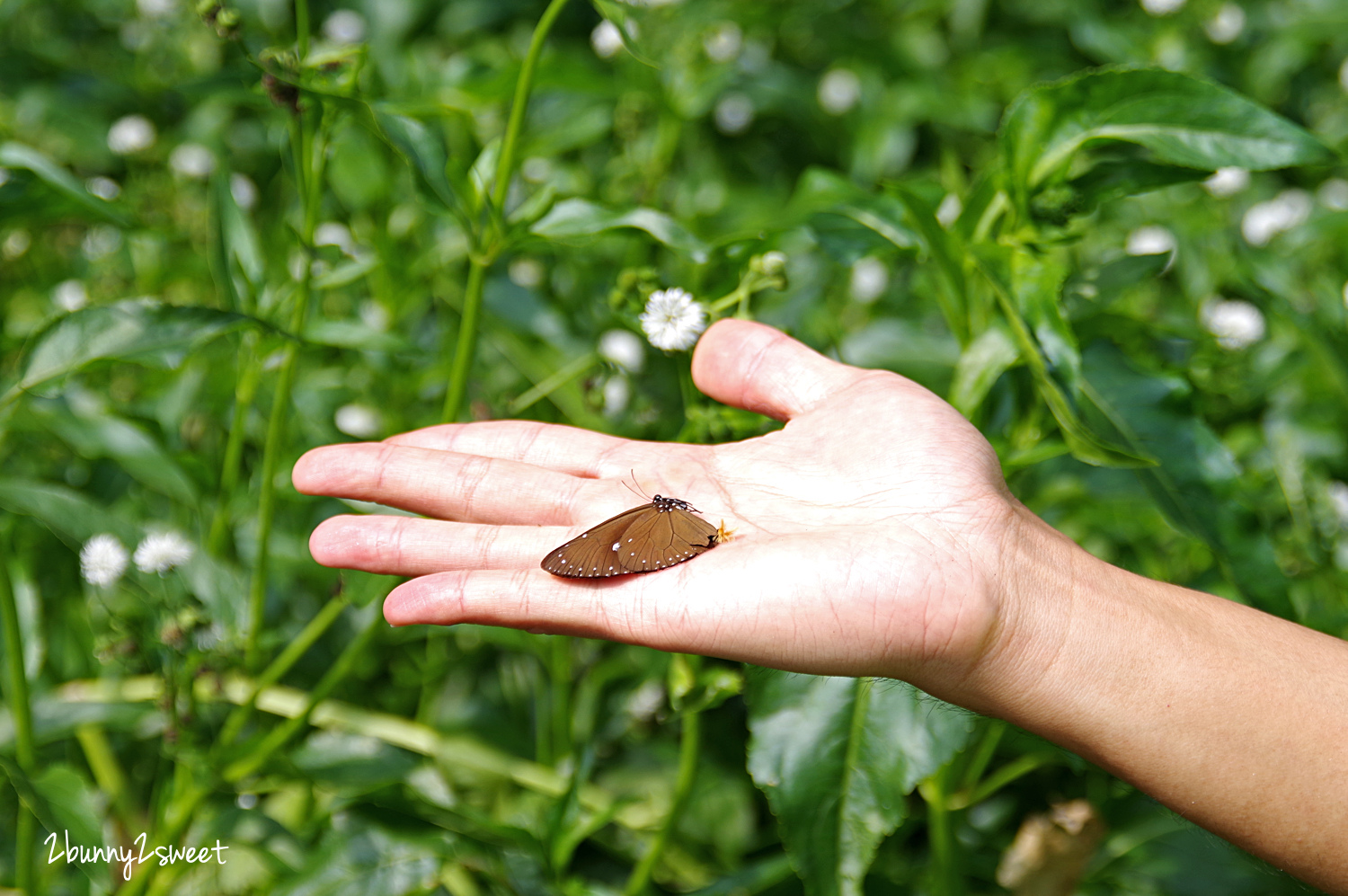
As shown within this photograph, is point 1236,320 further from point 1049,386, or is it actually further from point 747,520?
point 747,520

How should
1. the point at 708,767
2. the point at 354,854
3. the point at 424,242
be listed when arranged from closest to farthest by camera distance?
the point at 354,854 → the point at 708,767 → the point at 424,242

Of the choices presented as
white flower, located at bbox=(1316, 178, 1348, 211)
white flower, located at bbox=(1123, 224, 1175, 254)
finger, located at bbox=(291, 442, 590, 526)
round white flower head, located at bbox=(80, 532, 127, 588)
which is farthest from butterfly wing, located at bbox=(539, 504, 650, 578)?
white flower, located at bbox=(1316, 178, 1348, 211)

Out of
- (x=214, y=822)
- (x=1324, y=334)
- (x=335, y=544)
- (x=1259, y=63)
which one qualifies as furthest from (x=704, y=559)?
(x=1259, y=63)

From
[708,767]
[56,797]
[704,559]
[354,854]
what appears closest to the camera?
[704,559]

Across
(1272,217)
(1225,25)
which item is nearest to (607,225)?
(1272,217)

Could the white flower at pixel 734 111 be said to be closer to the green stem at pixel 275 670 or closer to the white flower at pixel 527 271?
the white flower at pixel 527 271

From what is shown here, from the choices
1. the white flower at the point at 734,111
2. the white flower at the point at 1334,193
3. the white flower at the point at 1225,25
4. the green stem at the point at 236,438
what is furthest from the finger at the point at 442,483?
the white flower at the point at 1225,25

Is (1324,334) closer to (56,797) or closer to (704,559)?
(704,559)
